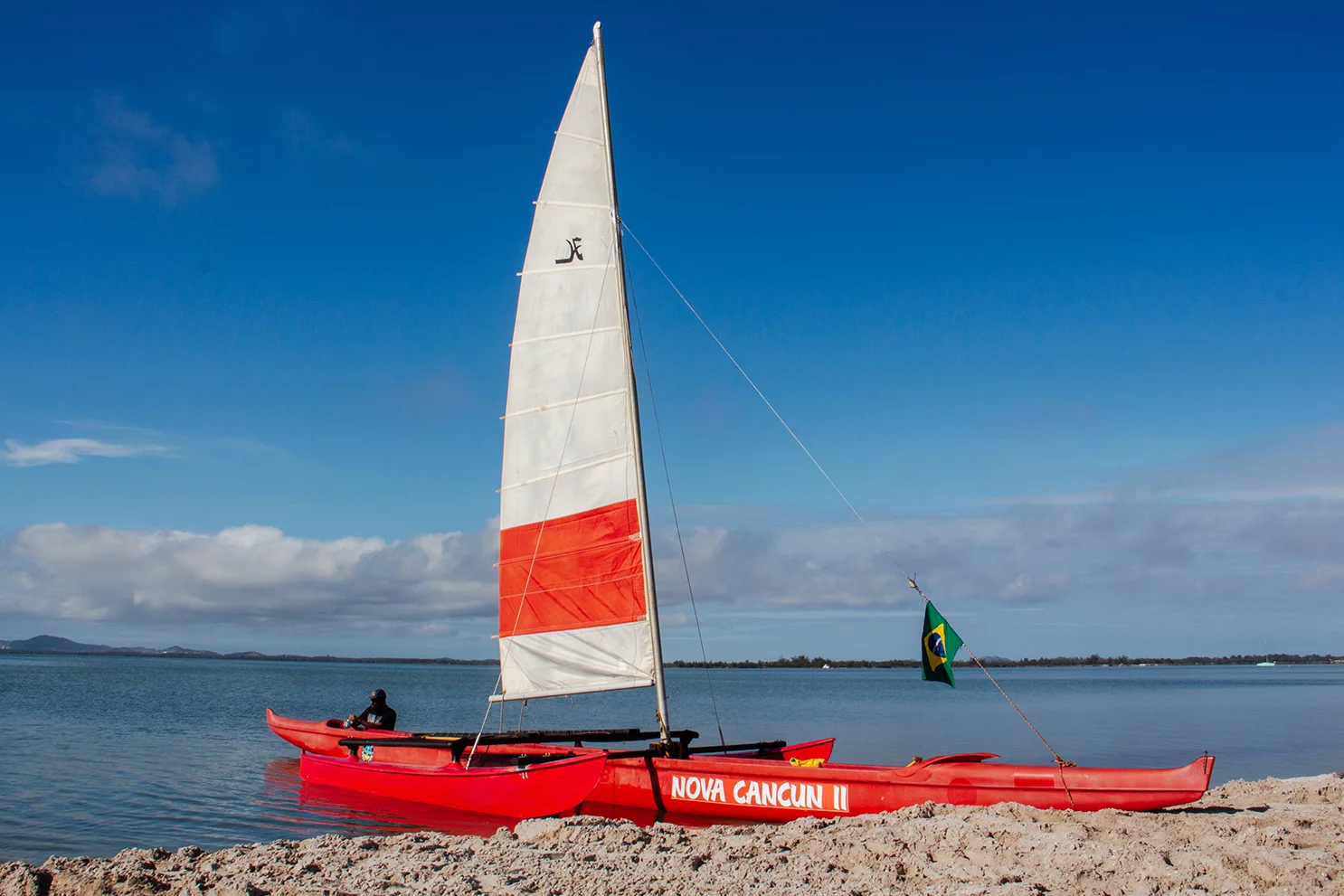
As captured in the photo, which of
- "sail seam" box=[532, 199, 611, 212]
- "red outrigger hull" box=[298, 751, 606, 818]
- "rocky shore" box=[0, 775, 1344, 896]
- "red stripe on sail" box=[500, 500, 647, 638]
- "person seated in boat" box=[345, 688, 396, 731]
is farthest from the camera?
"person seated in boat" box=[345, 688, 396, 731]

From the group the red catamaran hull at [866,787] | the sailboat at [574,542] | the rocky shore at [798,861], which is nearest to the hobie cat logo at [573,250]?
the sailboat at [574,542]

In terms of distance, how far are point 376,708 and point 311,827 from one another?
5.44 metres

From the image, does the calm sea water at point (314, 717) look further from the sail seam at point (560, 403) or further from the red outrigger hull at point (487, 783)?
the sail seam at point (560, 403)

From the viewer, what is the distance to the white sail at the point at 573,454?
44.2ft

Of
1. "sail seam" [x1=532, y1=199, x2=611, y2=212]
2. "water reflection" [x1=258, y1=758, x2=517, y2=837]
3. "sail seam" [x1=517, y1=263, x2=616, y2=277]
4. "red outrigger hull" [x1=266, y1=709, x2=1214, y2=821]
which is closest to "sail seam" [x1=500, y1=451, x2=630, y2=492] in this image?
"sail seam" [x1=517, y1=263, x2=616, y2=277]

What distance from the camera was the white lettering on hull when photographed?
35.3 ft

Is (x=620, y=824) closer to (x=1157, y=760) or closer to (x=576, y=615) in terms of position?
(x=576, y=615)

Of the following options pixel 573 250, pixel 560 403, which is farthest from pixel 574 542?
pixel 573 250

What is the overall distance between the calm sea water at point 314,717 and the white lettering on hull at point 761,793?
2724 millimetres

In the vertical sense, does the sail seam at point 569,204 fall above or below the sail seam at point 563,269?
above

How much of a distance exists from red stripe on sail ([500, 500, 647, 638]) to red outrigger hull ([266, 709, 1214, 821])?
6.51 feet

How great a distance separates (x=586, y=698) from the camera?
5112cm

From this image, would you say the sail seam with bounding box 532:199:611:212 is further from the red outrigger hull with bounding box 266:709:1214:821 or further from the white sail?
the red outrigger hull with bounding box 266:709:1214:821

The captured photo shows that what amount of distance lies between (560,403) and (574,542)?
6.91 feet
